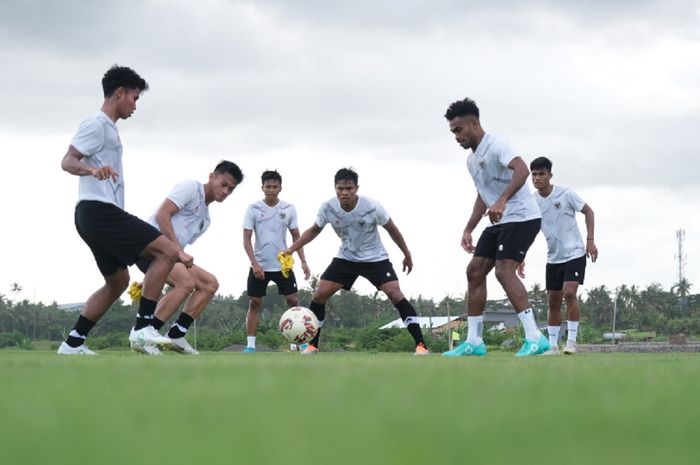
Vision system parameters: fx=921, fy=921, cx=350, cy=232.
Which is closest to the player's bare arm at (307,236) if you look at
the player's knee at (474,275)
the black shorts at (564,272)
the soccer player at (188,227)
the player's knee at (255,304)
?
the soccer player at (188,227)

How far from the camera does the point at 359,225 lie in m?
12.1

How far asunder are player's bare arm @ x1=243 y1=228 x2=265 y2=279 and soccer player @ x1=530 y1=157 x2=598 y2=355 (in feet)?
14.2

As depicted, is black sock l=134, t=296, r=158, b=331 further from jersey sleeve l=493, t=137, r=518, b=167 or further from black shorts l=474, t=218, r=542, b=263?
jersey sleeve l=493, t=137, r=518, b=167

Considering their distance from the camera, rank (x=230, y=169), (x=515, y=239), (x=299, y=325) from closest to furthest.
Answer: (x=515, y=239) < (x=230, y=169) < (x=299, y=325)

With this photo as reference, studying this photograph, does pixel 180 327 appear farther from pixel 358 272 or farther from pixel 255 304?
pixel 255 304

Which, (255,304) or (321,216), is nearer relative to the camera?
(321,216)

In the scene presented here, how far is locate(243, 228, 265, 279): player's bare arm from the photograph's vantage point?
14156 mm

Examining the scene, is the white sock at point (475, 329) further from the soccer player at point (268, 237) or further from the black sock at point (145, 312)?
the soccer player at point (268, 237)

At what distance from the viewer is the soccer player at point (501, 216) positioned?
9758 mm

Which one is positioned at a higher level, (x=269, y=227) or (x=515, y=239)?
(x=269, y=227)

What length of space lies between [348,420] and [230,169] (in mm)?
8515

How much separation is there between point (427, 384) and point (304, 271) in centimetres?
1085

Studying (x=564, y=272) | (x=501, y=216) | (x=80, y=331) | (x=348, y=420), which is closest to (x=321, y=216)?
(x=501, y=216)

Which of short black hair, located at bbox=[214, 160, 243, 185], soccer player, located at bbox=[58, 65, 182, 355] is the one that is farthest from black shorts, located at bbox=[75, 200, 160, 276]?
short black hair, located at bbox=[214, 160, 243, 185]
